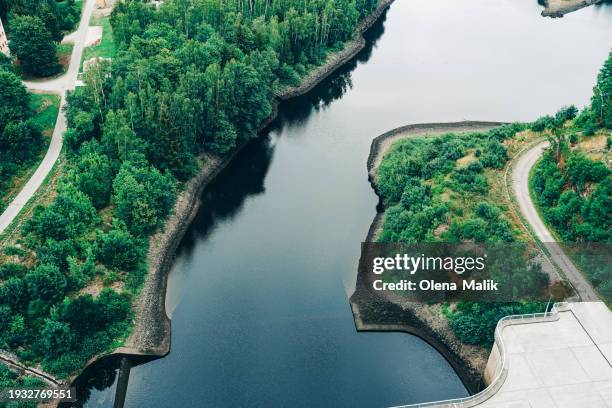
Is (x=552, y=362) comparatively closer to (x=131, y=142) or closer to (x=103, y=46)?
(x=131, y=142)

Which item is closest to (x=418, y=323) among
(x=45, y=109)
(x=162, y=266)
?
(x=162, y=266)

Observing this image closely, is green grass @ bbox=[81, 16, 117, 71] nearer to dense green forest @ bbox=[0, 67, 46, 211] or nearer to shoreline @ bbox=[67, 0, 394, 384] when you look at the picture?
dense green forest @ bbox=[0, 67, 46, 211]

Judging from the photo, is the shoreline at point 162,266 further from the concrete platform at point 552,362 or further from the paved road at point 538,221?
the paved road at point 538,221

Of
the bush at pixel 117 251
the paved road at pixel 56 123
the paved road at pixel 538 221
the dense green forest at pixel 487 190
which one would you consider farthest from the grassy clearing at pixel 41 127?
the paved road at pixel 538 221

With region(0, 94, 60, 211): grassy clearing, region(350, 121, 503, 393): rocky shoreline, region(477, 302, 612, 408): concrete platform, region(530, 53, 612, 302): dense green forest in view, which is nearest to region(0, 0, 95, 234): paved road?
region(0, 94, 60, 211): grassy clearing

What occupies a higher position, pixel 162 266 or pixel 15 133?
pixel 15 133

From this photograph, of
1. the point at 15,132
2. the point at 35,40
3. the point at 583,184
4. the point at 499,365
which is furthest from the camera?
the point at 35,40
